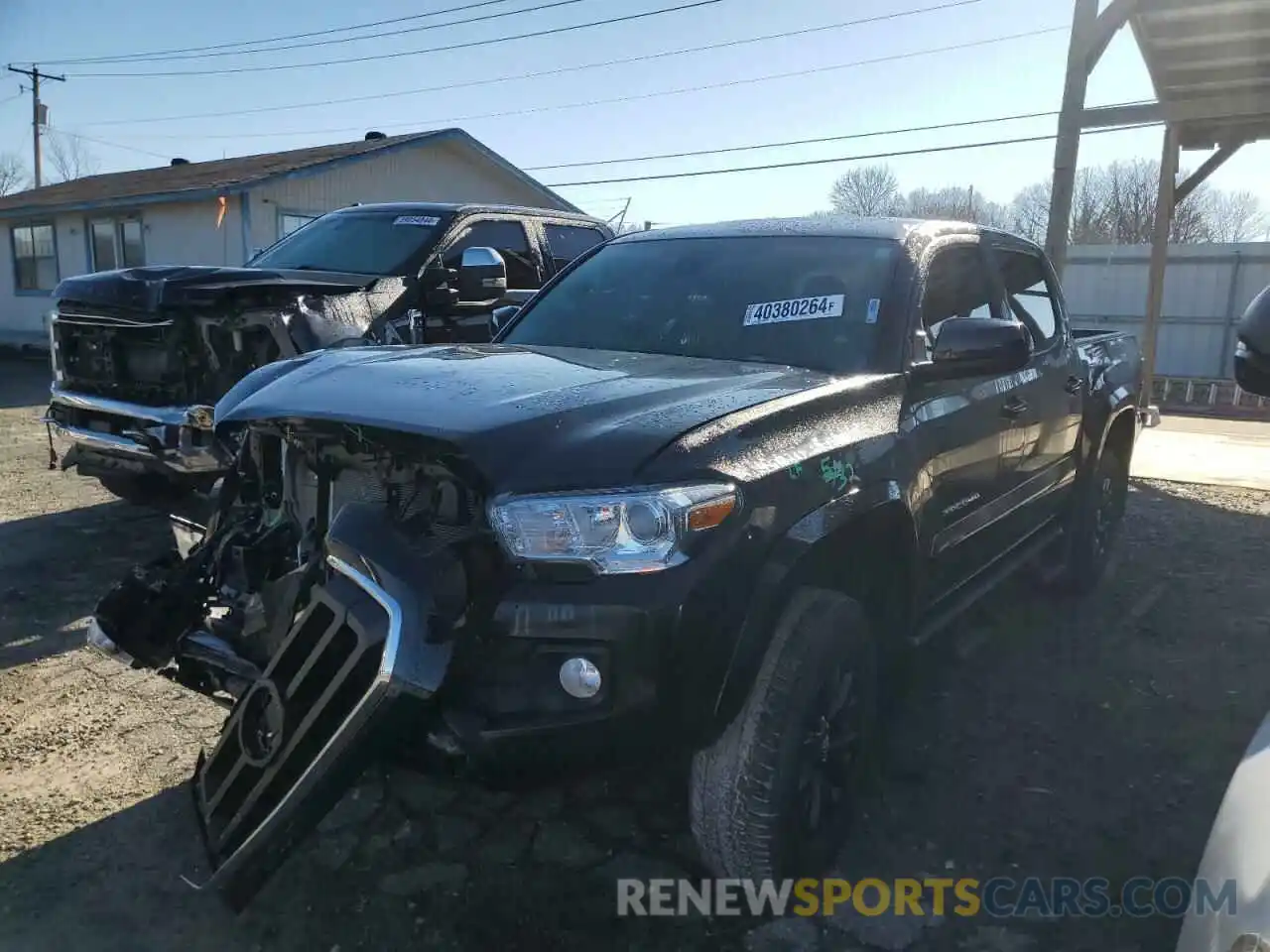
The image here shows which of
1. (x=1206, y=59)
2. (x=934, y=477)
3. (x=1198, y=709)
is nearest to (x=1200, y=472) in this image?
(x=1206, y=59)

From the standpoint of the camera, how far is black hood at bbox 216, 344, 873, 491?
2.24m

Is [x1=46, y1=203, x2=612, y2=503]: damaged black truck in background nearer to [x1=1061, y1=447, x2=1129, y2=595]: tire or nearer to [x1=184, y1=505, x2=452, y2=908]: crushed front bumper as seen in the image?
[x1=184, y1=505, x2=452, y2=908]: crushed front bumper

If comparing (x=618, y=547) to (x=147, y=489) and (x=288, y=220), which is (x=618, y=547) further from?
(x=288, y=220)

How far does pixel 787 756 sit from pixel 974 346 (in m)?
1.42

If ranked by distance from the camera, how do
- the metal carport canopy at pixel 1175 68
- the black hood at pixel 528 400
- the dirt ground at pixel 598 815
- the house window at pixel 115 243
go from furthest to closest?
the house window at pixel 115 243, the metal carport canopy at pixel 1175 68, the dirt ground at pixel 598 815, the black hood at pixel 528 400

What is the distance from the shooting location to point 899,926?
8.74ft

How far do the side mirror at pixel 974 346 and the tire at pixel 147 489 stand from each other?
4531mm

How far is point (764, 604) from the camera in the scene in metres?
2.36

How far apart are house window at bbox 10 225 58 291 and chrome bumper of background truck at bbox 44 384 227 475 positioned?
59.9 ft

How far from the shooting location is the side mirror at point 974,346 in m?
3.07

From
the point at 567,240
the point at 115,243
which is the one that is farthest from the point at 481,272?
the point at 115,243

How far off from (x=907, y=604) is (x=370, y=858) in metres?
1.80

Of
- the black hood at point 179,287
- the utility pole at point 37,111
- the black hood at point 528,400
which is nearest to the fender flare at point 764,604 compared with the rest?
the black hood at point 528,400

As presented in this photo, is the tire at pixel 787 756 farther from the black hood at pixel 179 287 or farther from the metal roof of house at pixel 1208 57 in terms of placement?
the metal roof of house at pixel 1208 57
